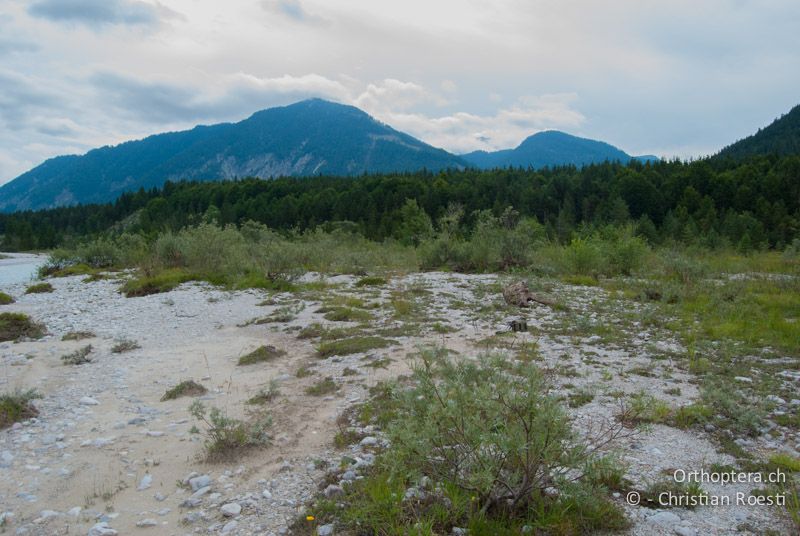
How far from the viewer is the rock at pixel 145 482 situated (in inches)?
196

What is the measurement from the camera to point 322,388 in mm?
7812

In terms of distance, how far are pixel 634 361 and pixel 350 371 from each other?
16.4ft

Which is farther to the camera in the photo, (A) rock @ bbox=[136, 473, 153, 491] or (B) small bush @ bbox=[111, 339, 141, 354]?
(B) small bush @ bbox=[111, 339, 141, 354]

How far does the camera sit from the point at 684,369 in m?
8.15

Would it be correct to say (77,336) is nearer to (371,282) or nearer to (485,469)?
(371,282)

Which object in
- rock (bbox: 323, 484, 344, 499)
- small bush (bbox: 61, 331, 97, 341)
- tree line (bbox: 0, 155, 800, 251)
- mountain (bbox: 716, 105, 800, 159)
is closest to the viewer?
rock (bbox: 323, 484, 344, 499)

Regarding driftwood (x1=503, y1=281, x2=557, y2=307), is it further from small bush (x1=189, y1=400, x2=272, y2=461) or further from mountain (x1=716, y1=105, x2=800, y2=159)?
mountain (x1=716, y1=105, x2=800, y2=159)

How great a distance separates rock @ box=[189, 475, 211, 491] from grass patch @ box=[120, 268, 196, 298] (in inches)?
540

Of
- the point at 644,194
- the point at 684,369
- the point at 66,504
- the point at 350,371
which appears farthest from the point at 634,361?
the point at 644,194

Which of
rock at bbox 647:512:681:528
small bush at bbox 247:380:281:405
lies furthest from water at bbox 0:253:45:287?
rock at bbox 647:512:681:528

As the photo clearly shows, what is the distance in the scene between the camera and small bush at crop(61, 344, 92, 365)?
30.8ft

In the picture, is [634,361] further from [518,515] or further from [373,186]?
[373,186]

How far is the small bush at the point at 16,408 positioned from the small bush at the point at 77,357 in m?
2.24

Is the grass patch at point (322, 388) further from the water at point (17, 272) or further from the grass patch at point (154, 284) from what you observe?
the water at point (17, 272)
